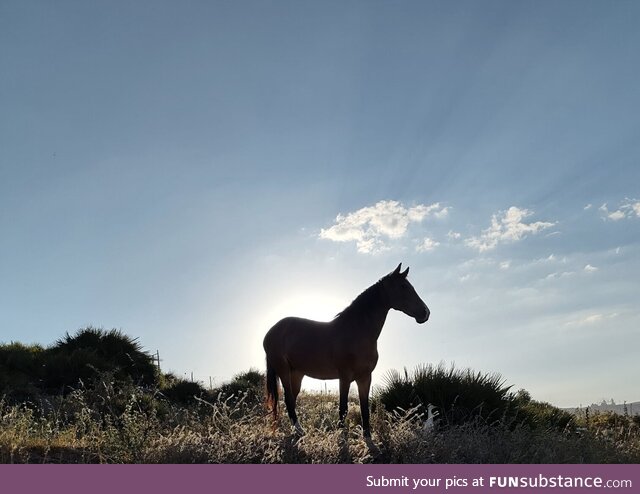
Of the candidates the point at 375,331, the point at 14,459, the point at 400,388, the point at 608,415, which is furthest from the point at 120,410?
the point at 608,415

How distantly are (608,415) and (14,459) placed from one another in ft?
58.4

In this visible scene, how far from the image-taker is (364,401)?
7895 millimetres

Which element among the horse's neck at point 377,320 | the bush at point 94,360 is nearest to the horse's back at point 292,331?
the horse's neck at point 377,320

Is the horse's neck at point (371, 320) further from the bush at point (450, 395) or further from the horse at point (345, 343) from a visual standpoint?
the bush at point (450, 395)

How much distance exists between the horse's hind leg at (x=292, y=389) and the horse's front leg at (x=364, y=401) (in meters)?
0.93

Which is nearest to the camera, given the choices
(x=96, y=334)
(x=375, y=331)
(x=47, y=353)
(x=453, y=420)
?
(x=375, y=331)

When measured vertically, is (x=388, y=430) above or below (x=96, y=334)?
below

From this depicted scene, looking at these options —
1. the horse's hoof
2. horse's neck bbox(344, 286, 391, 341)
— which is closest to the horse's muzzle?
horse's neck bbox(344, 286, 391, 341)

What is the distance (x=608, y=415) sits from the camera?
766 inches

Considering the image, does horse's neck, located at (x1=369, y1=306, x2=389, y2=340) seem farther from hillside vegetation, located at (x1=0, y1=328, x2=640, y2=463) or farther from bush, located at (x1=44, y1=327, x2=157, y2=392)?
bush, located at (x1=44, y1=327, x2=157, y2=392)

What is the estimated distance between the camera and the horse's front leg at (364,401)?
7880 mm

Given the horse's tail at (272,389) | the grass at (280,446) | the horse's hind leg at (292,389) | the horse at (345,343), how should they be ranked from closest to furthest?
the grass at (280,446) < the horse at (345,343) < the horse's hind leg at (292,389) < the horse's tail at (272,389)

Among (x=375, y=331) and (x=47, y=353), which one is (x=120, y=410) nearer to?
(x=47, y=353)

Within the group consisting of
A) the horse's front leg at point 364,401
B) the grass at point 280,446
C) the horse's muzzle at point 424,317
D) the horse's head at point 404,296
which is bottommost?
the grass at point 280,446
